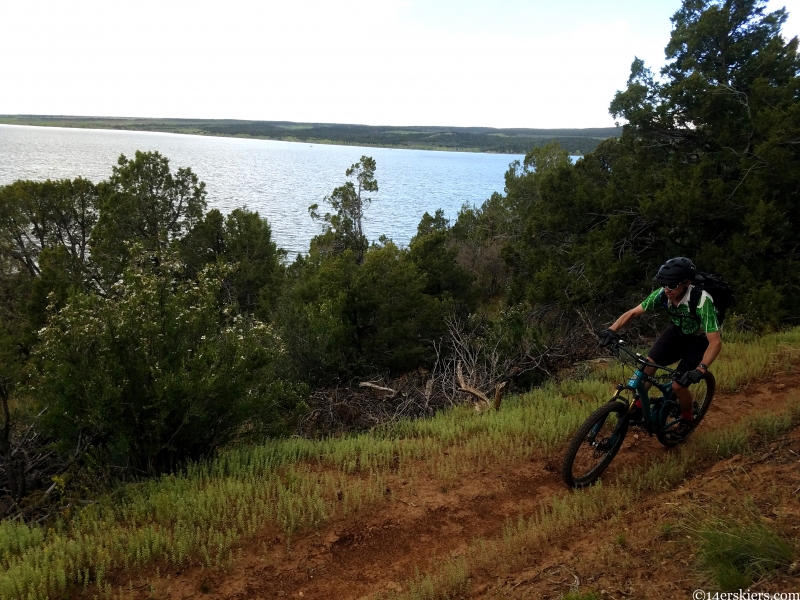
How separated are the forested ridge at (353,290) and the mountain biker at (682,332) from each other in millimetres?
3656

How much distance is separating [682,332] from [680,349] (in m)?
0.21

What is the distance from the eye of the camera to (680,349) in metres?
5.34

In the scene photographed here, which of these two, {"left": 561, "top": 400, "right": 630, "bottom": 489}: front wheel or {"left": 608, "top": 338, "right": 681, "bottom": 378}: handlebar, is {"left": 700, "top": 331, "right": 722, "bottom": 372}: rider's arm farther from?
{"left": 561, "top": 400, "right": 630, "bottom": 489}: front wheel

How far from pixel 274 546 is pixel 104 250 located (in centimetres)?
2002

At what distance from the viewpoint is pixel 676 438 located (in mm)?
5707

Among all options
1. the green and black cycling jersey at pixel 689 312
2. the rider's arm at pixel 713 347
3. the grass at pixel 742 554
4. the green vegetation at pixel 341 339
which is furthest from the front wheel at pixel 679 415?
the grass at pixel 742 554

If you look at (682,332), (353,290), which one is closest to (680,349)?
(682,332)

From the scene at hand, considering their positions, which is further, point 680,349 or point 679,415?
point 679,415

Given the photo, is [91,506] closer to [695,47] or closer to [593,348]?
[593,348]

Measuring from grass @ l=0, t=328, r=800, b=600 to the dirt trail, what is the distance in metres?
0.17

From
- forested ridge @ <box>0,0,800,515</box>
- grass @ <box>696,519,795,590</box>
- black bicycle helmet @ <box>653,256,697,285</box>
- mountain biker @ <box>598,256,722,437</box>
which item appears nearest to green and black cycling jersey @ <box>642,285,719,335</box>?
mountain biker @ <box>598,256,722,437</box>

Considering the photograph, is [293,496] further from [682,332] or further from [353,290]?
[353,290]

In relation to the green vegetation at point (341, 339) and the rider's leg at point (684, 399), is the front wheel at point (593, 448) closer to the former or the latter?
the green vegetation at point (341, 339)

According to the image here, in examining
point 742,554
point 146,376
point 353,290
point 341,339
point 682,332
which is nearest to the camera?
point 742,554
